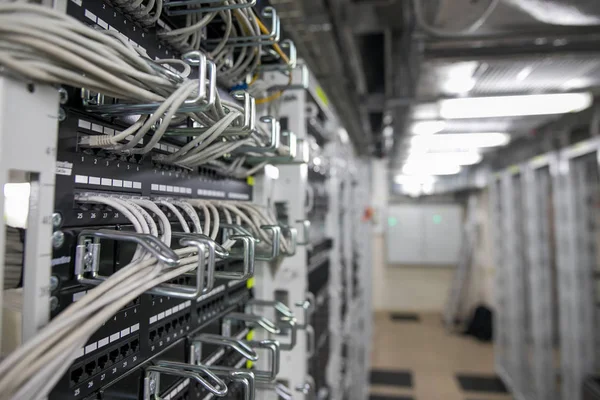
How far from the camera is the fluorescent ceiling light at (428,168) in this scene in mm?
4684

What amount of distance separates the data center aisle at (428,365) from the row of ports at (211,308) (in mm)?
3052

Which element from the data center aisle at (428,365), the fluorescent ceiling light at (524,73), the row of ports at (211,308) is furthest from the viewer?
the data center aisle at (428,365)

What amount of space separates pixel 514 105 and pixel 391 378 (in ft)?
9.48

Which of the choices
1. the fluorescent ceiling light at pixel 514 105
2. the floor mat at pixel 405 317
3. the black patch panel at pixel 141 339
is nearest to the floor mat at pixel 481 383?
the floor mat at pixel 405 317

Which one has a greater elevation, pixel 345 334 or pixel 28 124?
pixel 28 124

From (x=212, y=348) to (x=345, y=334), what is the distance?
135 centimetres

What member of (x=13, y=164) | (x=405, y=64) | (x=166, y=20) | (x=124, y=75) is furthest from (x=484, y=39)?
(x=13, y=164)

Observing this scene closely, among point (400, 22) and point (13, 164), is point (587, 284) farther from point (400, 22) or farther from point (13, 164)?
point (13, 164)

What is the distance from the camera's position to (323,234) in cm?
161

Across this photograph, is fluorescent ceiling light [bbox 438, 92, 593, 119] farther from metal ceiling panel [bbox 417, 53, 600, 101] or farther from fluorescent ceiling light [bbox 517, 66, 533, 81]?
fluorescent ceiling light [bbox 517, 66, 533, 81]

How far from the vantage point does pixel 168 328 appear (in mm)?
618

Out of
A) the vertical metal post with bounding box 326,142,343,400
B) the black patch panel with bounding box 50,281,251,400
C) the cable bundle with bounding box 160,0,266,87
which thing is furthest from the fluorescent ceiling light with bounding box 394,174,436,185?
the black patch panel with bounding box 50,281,251,400

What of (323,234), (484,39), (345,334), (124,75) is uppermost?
(484,39)

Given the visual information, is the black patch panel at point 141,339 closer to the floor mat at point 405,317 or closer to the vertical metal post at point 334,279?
Result: the vertical metal post at point 334,279
